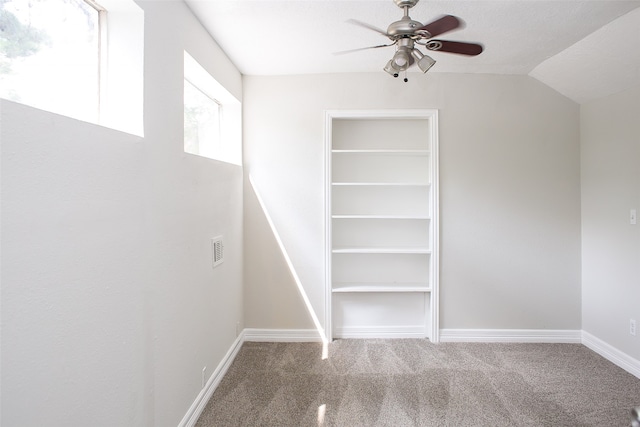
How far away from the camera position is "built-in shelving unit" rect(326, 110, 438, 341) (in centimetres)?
337

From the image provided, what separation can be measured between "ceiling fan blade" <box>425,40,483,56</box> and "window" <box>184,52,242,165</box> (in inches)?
57.5

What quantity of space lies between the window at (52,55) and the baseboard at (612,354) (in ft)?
13.1

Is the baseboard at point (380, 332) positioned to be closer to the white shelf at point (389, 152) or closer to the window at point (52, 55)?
the white shelf at point (389, 152)

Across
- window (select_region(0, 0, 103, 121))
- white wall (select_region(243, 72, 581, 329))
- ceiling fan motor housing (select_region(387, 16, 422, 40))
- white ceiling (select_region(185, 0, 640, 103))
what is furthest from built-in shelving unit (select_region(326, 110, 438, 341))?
window (select_region(0, 0, 103, 121))

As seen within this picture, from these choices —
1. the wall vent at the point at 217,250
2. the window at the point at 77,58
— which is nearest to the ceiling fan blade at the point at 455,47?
the window at the point at 77,58

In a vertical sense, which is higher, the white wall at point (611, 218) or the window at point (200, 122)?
the window at point (200, 122)

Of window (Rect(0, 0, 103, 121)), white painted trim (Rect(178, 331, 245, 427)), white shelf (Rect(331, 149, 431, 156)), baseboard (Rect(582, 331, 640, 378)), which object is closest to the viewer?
window (Rect(0, 0, 103, 121))

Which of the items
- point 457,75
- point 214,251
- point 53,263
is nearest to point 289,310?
point 214,251

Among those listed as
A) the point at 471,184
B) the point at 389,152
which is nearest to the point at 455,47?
the point at 389,152

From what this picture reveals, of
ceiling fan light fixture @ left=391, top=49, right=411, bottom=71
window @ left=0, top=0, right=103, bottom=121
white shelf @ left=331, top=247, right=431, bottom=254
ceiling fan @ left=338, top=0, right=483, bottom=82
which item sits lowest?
white shelf @ left=331, top=247, right=431, bottom=254

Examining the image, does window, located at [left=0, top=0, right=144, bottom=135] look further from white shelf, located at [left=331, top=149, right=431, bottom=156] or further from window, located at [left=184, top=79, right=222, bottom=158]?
white shelf, located at [left=331, top=149, right=431, bottom=156]

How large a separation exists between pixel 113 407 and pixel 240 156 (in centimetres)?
232

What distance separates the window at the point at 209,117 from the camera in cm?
239

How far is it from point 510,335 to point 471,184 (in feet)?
4.97
